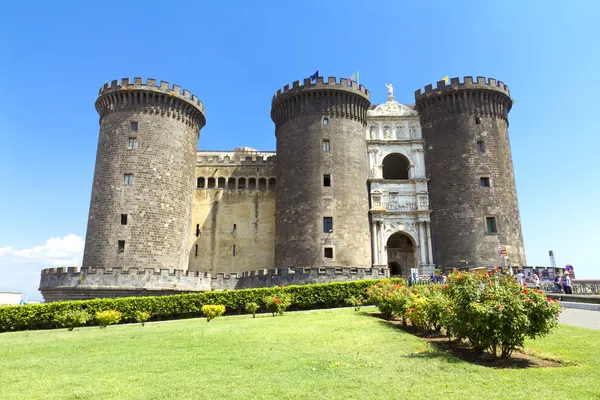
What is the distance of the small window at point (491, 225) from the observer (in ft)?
112

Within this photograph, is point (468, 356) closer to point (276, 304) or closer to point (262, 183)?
point (276, 304)

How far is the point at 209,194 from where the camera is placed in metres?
40.9

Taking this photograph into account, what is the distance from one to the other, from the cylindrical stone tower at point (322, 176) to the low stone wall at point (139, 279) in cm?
440

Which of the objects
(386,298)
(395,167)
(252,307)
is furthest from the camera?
(395,167)

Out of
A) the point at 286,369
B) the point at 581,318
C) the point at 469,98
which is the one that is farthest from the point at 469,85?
the point at 286,369

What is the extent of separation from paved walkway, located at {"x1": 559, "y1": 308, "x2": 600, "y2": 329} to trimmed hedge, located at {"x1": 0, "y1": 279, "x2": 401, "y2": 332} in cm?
999

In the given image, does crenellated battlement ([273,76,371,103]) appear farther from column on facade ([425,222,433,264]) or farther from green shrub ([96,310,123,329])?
green shrub ([96,310,123,329])

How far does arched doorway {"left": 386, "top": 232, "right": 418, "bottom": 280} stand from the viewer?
3903 centimetres

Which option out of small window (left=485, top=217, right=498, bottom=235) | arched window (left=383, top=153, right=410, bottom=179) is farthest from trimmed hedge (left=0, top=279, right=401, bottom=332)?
arched window (left=383, top=153, right=410, bottom=179)

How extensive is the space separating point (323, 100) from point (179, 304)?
21942mm

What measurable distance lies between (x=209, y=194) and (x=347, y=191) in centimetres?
1373

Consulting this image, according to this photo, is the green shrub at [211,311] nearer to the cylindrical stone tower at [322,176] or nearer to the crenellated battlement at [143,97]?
the cylindrical stone tower at [322,176]

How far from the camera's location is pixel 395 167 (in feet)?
141

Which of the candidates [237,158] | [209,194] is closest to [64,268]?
[209,194]
